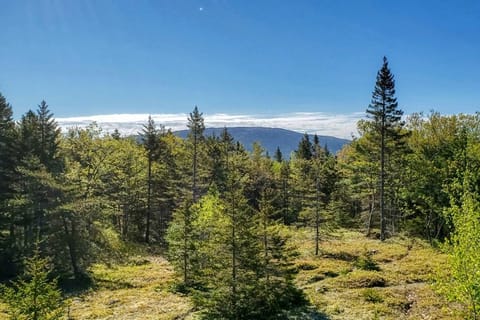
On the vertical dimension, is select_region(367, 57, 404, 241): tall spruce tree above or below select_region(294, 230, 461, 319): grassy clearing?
above

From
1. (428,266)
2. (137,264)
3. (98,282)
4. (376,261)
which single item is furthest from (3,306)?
(428,266)

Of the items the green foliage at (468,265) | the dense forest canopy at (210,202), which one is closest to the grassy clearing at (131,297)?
the dense forest canopy at (210,202)

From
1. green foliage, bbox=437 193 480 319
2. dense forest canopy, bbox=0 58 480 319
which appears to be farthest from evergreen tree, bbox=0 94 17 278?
green foliage, bbox=437 193 480 319

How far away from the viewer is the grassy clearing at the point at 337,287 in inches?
826

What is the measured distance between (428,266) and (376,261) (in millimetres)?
4145

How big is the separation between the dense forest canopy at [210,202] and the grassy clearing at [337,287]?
1.83 meters

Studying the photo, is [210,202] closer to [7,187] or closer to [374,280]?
[374,280]

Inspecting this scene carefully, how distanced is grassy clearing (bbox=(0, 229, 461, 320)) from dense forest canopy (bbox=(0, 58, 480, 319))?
6.01 feet

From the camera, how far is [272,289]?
21453 millimetres

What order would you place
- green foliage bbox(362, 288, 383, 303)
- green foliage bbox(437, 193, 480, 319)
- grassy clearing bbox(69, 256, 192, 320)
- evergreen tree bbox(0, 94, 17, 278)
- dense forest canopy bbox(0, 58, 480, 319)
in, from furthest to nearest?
evergreen tree bbox(0, 94, 17, 278) < grassy clearing bbox(69, 256, 192, 320) < green foliage bbox(362, 288, 383, 303) < dense forest canopy bbox(0, 58, 480, 319) < green foliage bbox(437, 193, 480, 319)

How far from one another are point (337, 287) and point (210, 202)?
14154 mm

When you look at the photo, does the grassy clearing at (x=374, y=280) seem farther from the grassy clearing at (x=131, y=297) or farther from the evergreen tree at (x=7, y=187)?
the evergreen tree at (x=7, y=187)

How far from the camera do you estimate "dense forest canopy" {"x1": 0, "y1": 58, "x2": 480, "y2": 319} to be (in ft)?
66.7

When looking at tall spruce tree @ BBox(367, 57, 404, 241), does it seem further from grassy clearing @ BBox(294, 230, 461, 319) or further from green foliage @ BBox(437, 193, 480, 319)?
green foliage @ BBox(437, 193, 480, 319)
